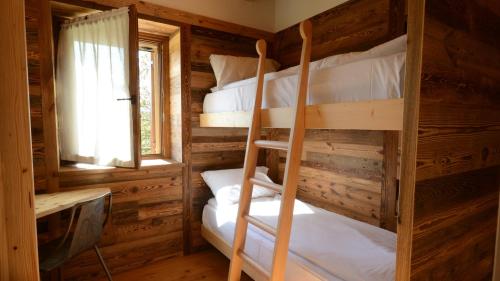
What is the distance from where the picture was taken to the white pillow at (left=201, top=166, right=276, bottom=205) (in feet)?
7.97

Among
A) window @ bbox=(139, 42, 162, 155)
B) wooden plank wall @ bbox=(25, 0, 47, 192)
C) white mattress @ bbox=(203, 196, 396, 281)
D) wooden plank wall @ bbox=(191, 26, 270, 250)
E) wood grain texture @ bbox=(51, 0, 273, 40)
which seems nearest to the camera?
white mattress @ bbox=(203, 196, 396, 281)

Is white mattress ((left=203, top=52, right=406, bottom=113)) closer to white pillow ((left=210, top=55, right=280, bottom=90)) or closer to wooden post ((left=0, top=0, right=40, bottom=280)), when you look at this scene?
white pillow ((left=210, top=55, right=280, bottom=90))

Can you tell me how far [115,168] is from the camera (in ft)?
7.52

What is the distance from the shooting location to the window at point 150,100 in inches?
110

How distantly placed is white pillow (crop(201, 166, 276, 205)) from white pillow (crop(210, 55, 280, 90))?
2.73 feet

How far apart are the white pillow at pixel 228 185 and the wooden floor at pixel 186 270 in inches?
23.0

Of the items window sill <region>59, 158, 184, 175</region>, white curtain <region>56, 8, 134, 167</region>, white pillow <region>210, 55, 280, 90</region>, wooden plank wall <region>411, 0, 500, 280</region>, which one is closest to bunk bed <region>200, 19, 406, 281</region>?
wooden plank wall <region>411, 0, 500, 280</region>

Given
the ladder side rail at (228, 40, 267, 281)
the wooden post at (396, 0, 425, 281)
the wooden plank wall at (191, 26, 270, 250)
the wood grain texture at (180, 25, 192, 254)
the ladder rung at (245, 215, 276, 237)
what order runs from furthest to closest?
the wooden plank wall at (191, 26, 270, 250)
the wood grain texture at (180, 25, 192, 254)
the ladder side rail at (228, 40, 267, 281)
the ladder rung at (245, 215, 276, 237)
the wooden post at (396, 0, 425, 281)

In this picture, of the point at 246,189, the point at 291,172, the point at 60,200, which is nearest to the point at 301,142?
the point at 291,172

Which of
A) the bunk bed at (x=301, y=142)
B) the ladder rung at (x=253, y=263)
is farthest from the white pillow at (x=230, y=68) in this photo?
the ladder rung at (x=253, y=263)

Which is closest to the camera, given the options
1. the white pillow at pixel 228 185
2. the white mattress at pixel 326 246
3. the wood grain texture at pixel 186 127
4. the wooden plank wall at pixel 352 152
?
the white mattress at pixel 326 246

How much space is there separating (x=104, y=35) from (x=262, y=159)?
1946mm

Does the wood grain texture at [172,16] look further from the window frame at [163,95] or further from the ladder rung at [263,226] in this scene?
the ladder rung at [263,226]

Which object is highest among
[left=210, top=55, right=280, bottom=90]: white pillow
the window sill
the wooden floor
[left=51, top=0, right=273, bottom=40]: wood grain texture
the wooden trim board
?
[left=51, top=0, right=273, bottom=40]: wood grain texture
